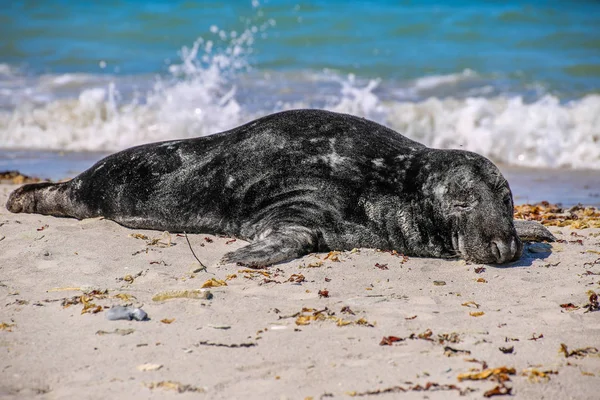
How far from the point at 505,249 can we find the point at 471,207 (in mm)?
367

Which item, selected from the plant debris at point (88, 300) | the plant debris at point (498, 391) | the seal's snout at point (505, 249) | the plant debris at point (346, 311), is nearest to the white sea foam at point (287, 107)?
the seal's snout at point (505, 249)

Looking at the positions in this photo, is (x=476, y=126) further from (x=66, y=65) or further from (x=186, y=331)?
(x=66, y=65)

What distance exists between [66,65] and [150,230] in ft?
54.3

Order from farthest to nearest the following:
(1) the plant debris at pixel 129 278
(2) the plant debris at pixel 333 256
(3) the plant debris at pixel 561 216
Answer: (3) the plant debris at pixel 561 216
(2) the plant debris at pixel 333 256
(1) the plant debris at pixel 129 278

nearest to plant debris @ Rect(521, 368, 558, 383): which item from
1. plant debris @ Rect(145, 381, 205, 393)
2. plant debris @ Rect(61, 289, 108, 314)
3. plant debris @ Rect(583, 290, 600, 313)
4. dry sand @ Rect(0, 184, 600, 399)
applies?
dry sand @ Rect(0, 184, 600, 399)

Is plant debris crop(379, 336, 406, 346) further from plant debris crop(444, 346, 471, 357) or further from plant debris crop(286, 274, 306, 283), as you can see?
plant debris crop(286, 274, 306, 283)

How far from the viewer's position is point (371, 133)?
639cm

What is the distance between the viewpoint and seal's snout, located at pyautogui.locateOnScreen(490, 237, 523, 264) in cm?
554

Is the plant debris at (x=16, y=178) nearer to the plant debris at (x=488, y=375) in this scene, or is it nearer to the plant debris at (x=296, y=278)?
the plant debris at (x=296, y=278)

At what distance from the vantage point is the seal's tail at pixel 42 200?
711 cm

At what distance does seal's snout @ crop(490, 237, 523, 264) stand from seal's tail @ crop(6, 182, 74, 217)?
3.60 m

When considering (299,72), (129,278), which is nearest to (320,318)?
(129,278)

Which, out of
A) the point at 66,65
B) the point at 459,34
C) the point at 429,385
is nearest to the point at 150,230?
the point at 429,385

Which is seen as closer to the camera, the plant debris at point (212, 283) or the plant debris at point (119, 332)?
the plant debris at point (119, 332)
